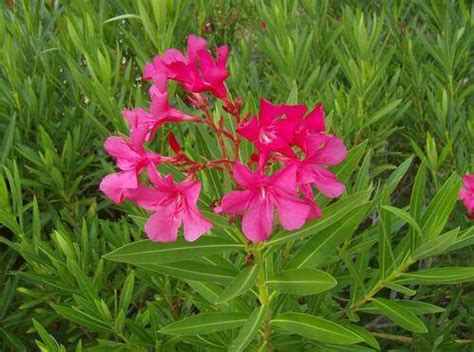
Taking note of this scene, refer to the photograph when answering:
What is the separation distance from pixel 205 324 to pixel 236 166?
0.50m

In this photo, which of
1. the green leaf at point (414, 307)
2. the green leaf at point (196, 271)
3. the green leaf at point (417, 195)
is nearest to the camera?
the green leaf at point (196, 271)

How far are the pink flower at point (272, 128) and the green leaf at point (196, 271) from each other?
0.42 metres

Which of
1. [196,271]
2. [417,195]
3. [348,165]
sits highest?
[348,165]

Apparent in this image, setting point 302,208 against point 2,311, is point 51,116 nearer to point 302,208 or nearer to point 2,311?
point 2,311

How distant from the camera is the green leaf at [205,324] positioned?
60.1 inches

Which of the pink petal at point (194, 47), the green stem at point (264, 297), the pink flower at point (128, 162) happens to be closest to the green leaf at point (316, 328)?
the green stem at point (264, 297)

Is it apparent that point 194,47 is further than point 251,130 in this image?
Yes

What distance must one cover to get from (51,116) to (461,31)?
156 cm

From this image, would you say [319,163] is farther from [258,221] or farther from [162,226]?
[162,226]

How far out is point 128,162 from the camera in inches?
51.0

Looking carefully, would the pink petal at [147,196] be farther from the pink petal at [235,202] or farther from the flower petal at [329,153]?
the flower petal at [329,153]

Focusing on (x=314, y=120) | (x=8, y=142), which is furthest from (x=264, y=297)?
(x=8, y=142)

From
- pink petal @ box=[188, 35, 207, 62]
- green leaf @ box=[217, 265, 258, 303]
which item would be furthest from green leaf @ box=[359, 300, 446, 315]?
pink petal @ box=[188, 35, 207, 62]

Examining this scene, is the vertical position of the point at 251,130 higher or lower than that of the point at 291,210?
higher
